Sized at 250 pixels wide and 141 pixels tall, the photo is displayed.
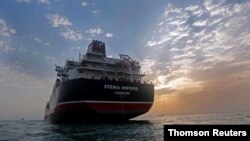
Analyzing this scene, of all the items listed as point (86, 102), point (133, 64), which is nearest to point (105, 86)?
point (86, 102)

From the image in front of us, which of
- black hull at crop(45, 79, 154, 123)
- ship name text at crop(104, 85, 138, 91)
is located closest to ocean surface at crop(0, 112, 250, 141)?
black hull at crop(45, 79, 154, 123)

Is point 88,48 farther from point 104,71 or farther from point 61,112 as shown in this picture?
point 61,112

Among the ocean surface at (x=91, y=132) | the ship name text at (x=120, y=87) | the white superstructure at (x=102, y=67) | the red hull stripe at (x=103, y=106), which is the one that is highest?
the white superstructure at (x=102, y=67)

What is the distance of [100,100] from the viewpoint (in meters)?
28.3

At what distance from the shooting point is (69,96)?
29.4 metres

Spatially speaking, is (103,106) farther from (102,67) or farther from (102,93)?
(102,67)

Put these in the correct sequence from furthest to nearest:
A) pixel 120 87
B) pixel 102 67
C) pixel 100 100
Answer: pixel 102 67 < pixel 120 87 < pixel 100 100

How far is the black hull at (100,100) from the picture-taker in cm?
2802

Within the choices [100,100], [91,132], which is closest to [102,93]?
[100,100]

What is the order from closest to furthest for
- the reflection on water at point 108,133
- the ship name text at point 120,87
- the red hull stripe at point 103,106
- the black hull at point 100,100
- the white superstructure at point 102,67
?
the reflection on water at point 108,133 → the red hull stripe at point 103,106 → the black hull at point 100,100 → the ship name text at point 120,87 → the white superstructure at point 102,67

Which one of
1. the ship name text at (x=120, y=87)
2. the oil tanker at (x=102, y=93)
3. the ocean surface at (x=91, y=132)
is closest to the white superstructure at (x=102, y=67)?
the oil tanker at (x=102, y=93)

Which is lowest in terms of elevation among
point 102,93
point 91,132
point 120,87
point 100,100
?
point 91,132

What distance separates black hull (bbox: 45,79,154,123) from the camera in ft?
91.9

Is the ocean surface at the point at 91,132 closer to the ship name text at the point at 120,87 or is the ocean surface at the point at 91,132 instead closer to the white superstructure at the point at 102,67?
the ship name text at the point at 120,87
